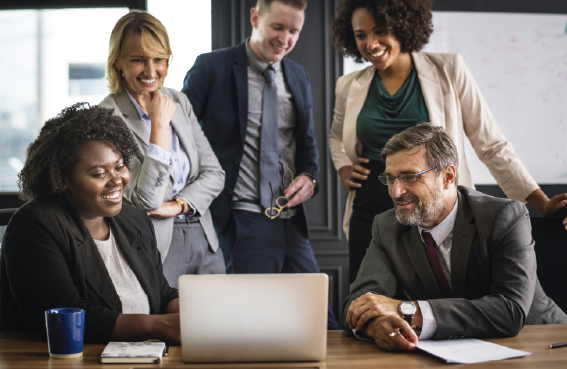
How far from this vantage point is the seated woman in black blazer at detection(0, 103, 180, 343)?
1440mm

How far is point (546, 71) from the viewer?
3812mm

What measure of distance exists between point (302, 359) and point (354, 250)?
1.37 m

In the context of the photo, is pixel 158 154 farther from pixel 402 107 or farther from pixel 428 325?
pixel 428 325

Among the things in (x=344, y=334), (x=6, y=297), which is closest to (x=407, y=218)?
(x=344, y=334)

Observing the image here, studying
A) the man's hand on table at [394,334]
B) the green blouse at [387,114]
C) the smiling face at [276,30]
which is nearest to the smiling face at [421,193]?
the man's hand on table at [394,334]

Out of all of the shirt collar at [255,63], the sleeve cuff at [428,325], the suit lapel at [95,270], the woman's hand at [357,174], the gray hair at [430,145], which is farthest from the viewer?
the shirt collar at [255,63]

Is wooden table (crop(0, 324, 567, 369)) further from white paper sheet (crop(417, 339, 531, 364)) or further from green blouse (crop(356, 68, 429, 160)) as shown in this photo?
green blouse (crop(356, 68, 429, 160))

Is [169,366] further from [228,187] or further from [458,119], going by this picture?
[458,119]

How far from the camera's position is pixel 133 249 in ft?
5.82

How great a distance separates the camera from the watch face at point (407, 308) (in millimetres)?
1439

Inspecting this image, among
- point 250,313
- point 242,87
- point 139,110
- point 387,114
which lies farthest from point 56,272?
point 387,114

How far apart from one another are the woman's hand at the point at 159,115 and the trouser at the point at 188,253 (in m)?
0.36

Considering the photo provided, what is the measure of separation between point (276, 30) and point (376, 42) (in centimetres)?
50

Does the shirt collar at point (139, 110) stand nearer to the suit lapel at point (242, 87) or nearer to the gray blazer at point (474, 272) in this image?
the suit lapel at point (242, 87)
